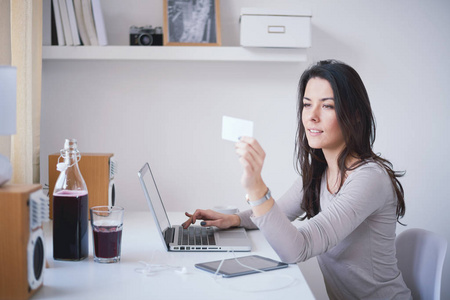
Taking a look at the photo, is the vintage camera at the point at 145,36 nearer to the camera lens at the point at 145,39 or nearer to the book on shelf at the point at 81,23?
the camera lens at the point at 145,39

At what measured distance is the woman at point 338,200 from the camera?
1357 mm

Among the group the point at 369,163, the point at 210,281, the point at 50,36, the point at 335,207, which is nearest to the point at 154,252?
the point at 210,281

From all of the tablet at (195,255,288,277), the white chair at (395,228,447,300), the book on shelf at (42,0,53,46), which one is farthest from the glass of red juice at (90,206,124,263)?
the book on shelf at (42,0,53,46)

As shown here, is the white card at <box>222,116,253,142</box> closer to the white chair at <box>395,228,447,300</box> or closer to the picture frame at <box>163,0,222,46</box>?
the white chair at <box>395,228,447,300</box>

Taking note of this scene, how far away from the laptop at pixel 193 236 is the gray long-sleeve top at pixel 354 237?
0.43 feet

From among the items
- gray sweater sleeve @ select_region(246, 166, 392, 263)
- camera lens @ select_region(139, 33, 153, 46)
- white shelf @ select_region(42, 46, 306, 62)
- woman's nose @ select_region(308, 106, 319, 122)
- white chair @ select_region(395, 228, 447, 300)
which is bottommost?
white chair @ select_region(395, 228, 447, 300)

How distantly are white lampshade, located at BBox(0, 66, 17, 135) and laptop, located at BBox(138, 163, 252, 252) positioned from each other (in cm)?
41

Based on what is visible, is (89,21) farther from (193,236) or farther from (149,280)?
(149,280)

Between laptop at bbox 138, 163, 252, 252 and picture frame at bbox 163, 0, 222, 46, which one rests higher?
picture frame at bbox 163, 0, 222, 46

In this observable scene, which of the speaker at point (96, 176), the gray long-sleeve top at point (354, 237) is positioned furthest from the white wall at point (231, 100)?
the gray long-sleeve top at point (354, 237)

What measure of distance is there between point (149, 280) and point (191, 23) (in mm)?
1665

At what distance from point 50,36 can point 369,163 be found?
1.77 meters

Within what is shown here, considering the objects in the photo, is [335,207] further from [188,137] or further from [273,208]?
[188,137]

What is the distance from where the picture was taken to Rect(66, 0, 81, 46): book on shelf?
2.47 meters
